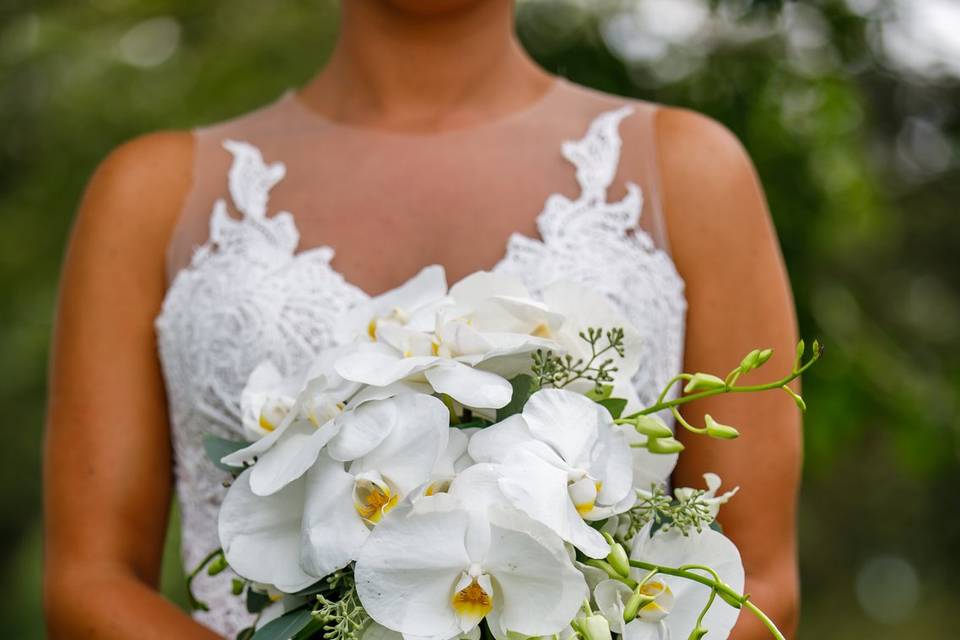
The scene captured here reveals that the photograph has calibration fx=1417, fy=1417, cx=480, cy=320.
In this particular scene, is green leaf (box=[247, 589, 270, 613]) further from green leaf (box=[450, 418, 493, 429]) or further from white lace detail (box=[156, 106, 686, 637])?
white lace detail (box=[156, 106, 686, 637])

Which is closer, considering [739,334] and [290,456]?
[290,456]

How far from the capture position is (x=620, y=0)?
3947mm

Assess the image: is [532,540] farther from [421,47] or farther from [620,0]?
[620,0]

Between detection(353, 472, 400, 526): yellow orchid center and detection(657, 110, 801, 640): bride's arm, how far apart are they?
840 mm

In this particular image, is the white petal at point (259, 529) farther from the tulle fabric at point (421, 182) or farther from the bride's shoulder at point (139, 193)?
the bride's shoulder at point (139, 193)

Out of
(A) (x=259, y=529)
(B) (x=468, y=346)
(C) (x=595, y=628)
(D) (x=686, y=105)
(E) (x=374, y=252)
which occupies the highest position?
(B) (x=468, y=346)

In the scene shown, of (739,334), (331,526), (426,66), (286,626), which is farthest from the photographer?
(426,66)

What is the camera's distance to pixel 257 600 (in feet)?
5.91

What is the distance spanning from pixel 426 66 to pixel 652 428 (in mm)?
1112

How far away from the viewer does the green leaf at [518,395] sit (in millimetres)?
1631

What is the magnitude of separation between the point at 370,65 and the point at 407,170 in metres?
0.21

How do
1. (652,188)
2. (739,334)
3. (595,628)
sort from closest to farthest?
(595,628)
(739,334)
(652,188)

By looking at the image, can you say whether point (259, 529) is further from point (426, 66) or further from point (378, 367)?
point (426, 66)

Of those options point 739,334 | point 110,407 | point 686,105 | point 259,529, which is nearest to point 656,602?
point 259,529
